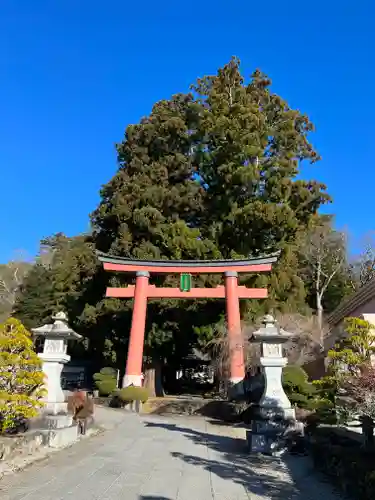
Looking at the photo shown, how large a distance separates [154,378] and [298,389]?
10419mm

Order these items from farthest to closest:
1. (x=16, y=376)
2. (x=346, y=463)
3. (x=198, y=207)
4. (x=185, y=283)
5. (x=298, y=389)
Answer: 1. (x=198, y=207)
2. (x=185, y=283)
3. (x=298, y=389)
4. (x=16, y=376)
5. (x=346, y=463)

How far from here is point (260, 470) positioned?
21.0 ft

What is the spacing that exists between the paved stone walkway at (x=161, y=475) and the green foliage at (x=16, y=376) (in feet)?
3.26

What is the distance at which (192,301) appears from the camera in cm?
1955

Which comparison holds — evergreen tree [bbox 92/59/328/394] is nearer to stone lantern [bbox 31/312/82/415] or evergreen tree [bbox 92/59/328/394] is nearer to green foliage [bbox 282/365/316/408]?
green foliage [bbox 282/365/316/408]

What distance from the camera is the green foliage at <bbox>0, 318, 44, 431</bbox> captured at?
6629mm

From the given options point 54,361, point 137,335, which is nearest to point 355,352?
point 54,361

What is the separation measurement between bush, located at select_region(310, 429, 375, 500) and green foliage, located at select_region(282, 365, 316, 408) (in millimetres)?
3233

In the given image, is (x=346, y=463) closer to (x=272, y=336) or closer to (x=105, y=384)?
(x=272, y=336)

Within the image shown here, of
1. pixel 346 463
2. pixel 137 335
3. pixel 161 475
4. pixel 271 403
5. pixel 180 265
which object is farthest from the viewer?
pixel 180 265

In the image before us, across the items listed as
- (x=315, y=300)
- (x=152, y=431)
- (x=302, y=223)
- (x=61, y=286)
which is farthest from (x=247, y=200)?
(x=152, y=431)

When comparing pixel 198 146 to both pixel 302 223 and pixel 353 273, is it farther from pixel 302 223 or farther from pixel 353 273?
pixel 353 273

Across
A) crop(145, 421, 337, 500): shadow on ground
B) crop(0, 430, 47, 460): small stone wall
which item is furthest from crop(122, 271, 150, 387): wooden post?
crop(0, 430, 47, 460): small stone wall

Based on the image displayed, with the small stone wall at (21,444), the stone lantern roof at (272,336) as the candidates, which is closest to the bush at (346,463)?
the stone lantern roof at (272,336)
